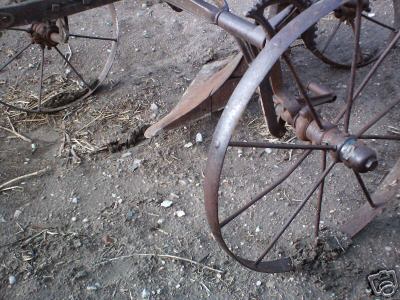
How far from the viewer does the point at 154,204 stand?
2275 millimetres

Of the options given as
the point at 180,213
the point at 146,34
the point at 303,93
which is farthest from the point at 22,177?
the point at 303,93

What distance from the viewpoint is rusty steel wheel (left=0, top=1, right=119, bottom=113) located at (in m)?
2.74

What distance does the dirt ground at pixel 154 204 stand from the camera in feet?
6.38

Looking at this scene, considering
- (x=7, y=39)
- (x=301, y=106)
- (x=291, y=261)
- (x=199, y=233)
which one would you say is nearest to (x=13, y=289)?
(x=199, y=233)

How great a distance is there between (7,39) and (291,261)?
2.74 meters

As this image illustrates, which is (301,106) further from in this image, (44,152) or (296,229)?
(44,152)

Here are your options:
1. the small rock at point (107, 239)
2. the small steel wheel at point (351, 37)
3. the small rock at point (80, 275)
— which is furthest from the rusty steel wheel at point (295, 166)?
the small rock at point (80, 275)

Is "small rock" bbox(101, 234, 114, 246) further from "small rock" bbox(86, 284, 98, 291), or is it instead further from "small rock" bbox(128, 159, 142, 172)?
"small rock" bbox(128, 159, 142, 172)

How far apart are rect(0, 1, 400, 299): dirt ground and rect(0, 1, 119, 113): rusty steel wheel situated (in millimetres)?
81

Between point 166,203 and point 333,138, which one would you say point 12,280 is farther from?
point 333,138

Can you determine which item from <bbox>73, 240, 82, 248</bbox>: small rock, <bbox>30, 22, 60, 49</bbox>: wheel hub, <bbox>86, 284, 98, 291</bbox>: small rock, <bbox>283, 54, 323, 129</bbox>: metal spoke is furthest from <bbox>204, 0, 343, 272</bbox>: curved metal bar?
<bbox>30, 22, 60, 49</bbox>: wheel hub

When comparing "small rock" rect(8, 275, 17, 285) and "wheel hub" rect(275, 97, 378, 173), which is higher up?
"wheel hub" rect(275, 97, 378, 173)

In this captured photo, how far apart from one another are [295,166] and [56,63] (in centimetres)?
212

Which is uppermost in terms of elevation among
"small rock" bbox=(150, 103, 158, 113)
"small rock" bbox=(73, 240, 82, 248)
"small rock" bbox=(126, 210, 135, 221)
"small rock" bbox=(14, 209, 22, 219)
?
"small rock" bbox=(150, 103, 158, 113)
